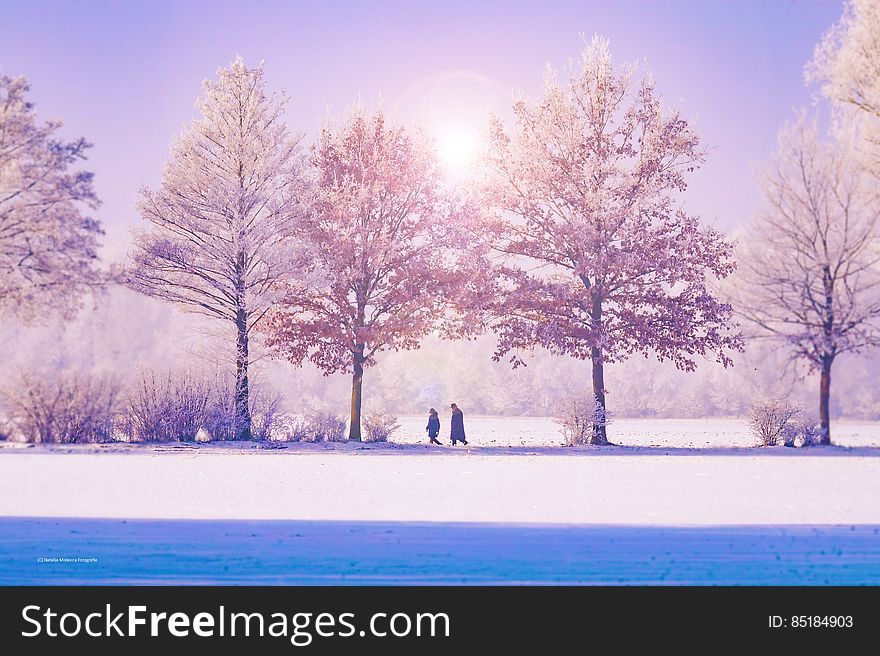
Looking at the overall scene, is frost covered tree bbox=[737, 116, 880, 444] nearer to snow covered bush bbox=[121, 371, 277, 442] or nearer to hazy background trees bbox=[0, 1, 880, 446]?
hazy background trees bbox=[0, 1, 880, 446]

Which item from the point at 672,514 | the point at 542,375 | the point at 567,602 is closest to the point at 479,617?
the point at 567,602

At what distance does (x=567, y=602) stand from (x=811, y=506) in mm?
5759

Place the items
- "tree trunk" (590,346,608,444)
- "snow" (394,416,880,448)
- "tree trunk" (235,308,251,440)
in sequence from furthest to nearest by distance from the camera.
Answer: "snow" (394,416,880,448) < "tree trunk" (590,346,608,444) < "tree trunk" (235,308,251,440)

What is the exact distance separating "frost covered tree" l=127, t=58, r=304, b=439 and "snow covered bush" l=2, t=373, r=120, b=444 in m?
3.42

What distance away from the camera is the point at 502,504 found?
10.6 metres

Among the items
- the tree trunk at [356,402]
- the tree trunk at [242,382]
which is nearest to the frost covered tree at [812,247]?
the tree trunk at [356,402]

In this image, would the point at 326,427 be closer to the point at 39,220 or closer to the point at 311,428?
the point at 311,428

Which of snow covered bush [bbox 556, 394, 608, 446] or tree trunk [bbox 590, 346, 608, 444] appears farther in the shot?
snow covered bush [bbox 556, 394, 608, 446]

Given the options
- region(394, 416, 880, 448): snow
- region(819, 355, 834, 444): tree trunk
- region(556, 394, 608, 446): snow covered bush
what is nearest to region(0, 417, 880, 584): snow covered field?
region(556, 394, 608, 446): snow covered bush

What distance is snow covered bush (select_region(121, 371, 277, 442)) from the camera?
2267 cm

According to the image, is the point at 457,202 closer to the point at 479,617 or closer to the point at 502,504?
the point at 502,504

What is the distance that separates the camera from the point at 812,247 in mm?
25453

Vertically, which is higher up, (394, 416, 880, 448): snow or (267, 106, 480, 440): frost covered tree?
(267, 106, 480, 440): frost covered tree

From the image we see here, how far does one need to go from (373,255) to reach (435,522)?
636 inches
